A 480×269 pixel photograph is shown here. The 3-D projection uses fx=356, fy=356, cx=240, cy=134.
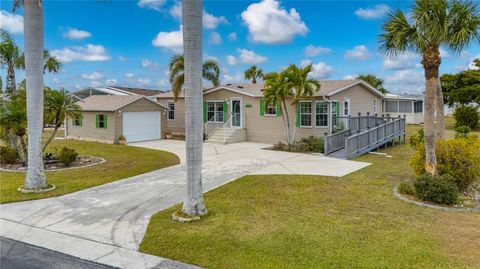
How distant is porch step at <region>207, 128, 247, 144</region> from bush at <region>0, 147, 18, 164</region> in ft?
32.4

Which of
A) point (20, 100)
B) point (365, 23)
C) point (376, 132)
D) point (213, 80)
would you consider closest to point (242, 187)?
point (20, 100)

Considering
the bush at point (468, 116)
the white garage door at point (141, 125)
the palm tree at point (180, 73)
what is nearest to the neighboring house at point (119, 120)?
the white garage door at point (141, 125)

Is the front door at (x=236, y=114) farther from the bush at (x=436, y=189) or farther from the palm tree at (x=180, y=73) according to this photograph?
the bush at (x=436, y=189)

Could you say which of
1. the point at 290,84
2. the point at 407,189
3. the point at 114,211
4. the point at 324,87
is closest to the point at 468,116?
the point at 324,87

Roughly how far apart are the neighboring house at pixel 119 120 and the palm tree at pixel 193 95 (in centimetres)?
1527

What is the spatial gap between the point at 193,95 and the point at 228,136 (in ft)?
44.5

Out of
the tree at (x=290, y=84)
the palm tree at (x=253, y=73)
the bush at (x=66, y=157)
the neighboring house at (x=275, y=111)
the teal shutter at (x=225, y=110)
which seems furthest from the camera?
the palm tree at (x=253, y=73)

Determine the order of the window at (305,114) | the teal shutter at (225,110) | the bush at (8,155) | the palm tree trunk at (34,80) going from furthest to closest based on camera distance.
→ the teal shutter at (225,110)
the window at (305,114)
the bush at (8,155)
the palm tree trunk at (34,80)

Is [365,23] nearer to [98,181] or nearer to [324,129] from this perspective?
[324,129]

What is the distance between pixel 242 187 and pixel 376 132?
9347 mm

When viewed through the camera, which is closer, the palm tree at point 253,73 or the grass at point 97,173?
the grass at point 97,173

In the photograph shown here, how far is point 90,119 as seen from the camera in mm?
22172

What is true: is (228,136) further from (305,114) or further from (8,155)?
(8,155)

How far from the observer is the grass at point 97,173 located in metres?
8.76
